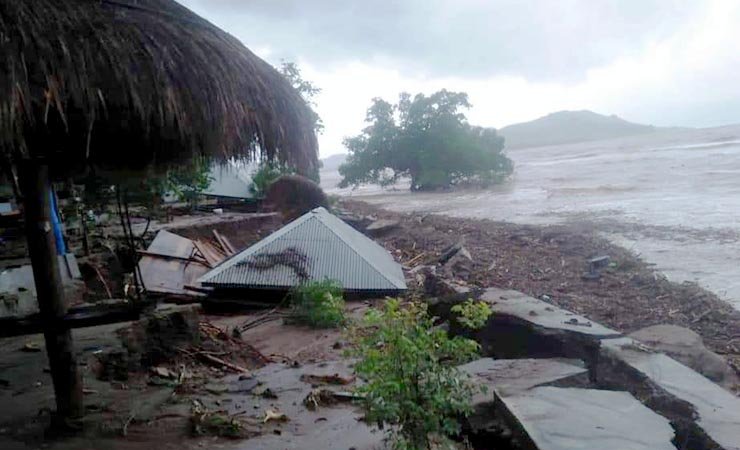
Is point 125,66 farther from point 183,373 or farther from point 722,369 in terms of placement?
point 722,369

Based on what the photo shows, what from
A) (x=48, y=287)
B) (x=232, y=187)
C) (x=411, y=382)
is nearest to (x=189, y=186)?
(x=232, y=187)

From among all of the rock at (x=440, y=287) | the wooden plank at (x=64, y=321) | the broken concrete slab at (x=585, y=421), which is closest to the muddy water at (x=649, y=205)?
the rock at (x=440, y=287)

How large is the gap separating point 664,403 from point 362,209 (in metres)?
17.7

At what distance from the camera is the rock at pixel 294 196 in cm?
1467

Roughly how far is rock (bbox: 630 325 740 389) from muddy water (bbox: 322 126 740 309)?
264cm

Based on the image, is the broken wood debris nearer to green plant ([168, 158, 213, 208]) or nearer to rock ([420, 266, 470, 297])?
green plant ([168, 158, 213, 208])

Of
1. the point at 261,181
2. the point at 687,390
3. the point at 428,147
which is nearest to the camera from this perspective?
the point at 687,390

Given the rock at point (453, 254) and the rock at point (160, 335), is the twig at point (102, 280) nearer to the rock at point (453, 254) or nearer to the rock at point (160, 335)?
the rock at point (160, 335)

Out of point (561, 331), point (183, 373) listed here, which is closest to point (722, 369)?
point (561, 331)

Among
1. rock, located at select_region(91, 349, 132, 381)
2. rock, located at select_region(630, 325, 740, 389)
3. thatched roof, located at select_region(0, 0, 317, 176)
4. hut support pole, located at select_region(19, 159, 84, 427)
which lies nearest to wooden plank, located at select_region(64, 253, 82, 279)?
rock, located at select_region(91, 349, 132, 381)

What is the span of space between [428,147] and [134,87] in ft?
81.6

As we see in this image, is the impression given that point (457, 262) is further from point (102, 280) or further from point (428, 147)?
point (428, 147)

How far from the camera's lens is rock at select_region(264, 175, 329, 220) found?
48.1ft

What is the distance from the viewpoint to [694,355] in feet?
A: 13.9
